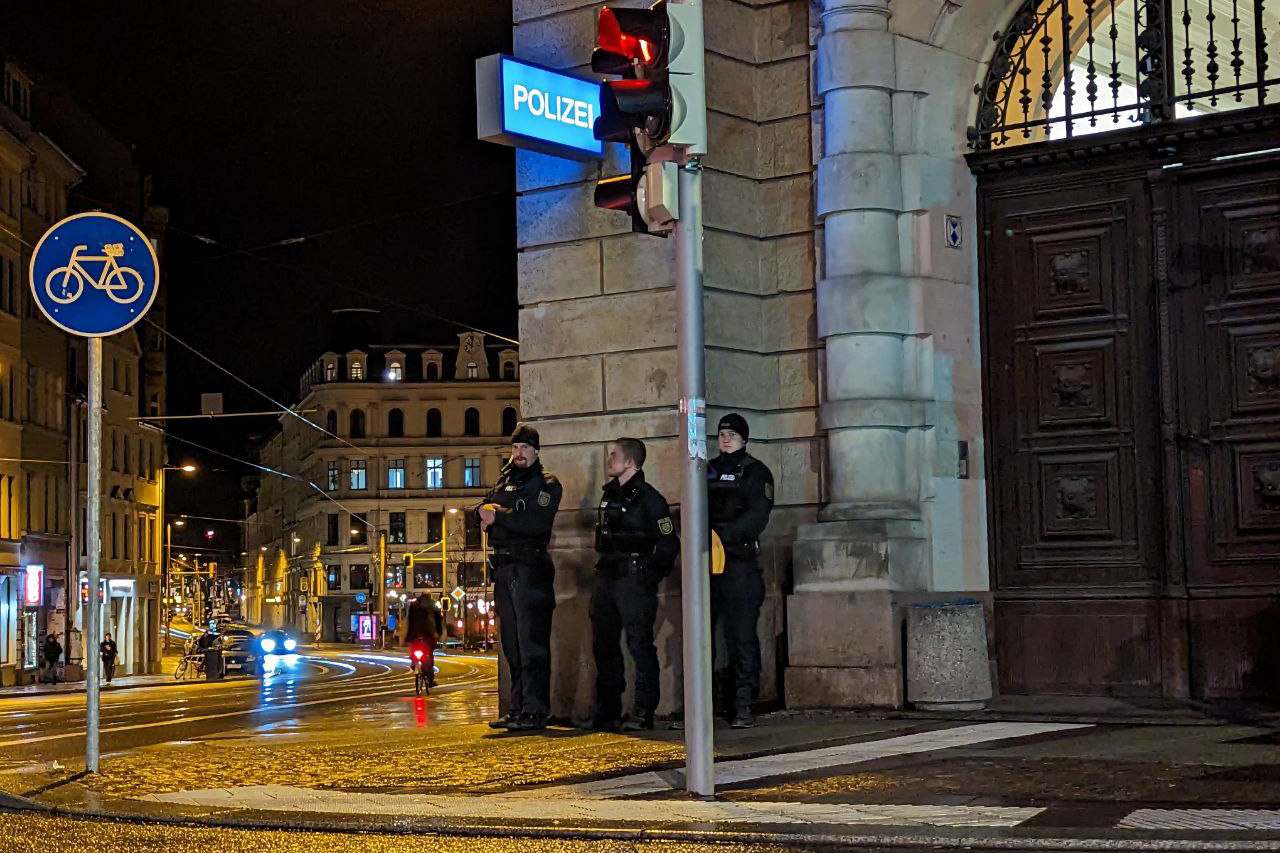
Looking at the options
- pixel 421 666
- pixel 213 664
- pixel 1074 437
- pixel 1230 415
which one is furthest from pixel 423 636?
pixel 213 664

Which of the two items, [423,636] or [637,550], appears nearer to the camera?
[637,550]

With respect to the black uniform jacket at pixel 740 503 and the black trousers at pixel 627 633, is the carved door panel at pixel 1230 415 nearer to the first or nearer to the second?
the black uniform jacket at pixel 740 503

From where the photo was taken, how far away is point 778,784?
8602 millimetres

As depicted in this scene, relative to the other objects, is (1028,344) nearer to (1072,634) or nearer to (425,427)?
(1072,634)

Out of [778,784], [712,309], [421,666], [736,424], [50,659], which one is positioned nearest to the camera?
[778,784]

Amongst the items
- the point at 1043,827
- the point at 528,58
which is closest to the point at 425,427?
the point at 528,58

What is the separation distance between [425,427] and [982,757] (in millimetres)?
104757

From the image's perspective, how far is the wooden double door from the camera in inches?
460

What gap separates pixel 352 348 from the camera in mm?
114250

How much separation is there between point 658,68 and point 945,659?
15.9ft

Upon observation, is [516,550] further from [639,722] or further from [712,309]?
[712,309]

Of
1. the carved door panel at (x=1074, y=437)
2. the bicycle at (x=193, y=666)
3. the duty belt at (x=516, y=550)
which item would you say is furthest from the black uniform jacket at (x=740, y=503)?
the bicycle at (x=193, y=666)

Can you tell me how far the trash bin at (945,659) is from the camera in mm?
11711

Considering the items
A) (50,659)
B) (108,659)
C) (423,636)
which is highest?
(423,636)
